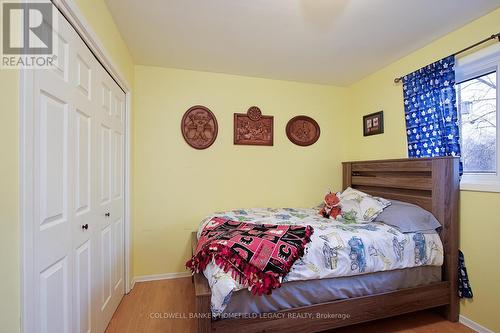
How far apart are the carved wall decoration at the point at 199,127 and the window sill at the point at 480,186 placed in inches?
99.0

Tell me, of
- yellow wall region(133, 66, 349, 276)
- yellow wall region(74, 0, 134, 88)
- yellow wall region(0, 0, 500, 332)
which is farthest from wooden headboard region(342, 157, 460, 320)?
yellow wall region(74, 0, 134, 88)

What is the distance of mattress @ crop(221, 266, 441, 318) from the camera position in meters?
1.51

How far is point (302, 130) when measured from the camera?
3.27m

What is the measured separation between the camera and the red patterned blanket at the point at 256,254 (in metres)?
1.46

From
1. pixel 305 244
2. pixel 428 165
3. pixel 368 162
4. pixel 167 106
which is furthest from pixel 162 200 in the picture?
pixel 428 165

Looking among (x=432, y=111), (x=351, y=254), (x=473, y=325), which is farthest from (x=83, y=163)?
(x=473, y=325)

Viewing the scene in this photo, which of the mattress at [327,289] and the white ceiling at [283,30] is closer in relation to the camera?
the mattress at [327,289]

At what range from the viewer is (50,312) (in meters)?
1.10

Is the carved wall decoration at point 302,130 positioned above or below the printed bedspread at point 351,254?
above

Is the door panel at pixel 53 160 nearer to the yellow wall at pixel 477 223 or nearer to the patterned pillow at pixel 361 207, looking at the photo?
the patterned pillow at pixel 361 207

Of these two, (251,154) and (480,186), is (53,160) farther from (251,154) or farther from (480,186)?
(480,186)

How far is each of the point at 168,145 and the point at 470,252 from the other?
3.12m

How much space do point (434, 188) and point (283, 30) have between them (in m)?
1.95

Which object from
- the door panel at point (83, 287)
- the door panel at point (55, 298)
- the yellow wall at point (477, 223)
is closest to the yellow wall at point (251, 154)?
the yellow wall at point (477, 223)
